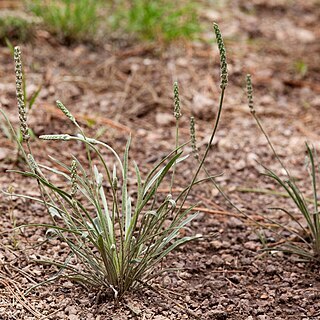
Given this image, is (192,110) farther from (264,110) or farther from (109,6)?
(109,6)

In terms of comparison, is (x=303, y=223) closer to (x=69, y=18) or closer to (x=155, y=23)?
(x=155, y=23)

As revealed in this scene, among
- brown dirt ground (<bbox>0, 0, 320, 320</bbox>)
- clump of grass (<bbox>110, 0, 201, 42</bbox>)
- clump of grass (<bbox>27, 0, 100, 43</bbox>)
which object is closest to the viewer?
brown dirt ground (<bbox>0, 0, 320, 320</bbox>)

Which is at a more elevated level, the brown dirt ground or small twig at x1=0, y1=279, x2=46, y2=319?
the brown dirt ground

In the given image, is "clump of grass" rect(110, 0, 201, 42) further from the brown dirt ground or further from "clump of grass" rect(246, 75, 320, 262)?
"clump of grass" rect(246, 75, 320, 262)

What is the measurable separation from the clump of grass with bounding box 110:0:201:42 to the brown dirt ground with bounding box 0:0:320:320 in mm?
107

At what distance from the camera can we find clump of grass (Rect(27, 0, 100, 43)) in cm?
402

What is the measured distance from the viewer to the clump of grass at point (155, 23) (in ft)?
13.6

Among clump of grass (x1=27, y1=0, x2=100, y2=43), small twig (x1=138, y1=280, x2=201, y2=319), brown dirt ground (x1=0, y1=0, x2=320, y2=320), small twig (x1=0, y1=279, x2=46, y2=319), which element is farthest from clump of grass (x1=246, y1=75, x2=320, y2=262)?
clump of grass (x1=27, y1=0, x2=100, y2=43)

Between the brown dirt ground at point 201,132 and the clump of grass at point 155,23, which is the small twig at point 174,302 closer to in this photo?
the brown dirt ground at point 201,132

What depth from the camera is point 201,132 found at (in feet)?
11.4

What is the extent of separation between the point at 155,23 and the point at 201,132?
1036 mm

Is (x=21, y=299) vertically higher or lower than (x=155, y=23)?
lower

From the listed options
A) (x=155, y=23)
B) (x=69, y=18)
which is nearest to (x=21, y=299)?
(x=69, y=18)

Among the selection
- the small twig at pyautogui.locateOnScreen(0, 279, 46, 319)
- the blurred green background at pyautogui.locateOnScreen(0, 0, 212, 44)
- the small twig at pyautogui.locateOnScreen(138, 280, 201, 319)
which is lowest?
the small twig at pyautogui.locateOnScreen(0, 279, 46, 319)
